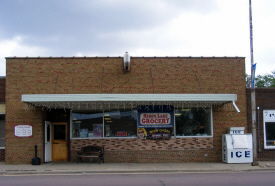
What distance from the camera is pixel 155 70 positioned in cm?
1589

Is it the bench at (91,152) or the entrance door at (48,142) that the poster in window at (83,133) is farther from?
the entrance door at (48,142)

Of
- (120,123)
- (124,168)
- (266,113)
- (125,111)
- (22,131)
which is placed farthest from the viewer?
(266,113)

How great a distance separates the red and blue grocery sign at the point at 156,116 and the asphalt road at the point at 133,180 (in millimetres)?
3841

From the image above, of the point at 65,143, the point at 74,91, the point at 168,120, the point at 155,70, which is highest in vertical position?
the point at 155,70

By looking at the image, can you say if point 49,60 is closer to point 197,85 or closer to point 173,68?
point 173,68

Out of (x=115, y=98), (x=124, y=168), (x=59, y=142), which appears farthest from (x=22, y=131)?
(x=124, y=168)

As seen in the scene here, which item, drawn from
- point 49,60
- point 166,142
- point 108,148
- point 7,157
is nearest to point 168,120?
point 166,142

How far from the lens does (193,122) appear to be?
16109mm

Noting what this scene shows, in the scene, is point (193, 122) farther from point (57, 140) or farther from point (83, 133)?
point (57, 140)

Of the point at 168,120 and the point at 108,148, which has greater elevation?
the point at 168,120

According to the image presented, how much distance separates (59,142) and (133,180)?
6.78 meters

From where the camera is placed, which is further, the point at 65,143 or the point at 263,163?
the point at 65,143

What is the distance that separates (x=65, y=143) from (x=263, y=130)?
10.8 m

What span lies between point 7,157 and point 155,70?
8.72m
